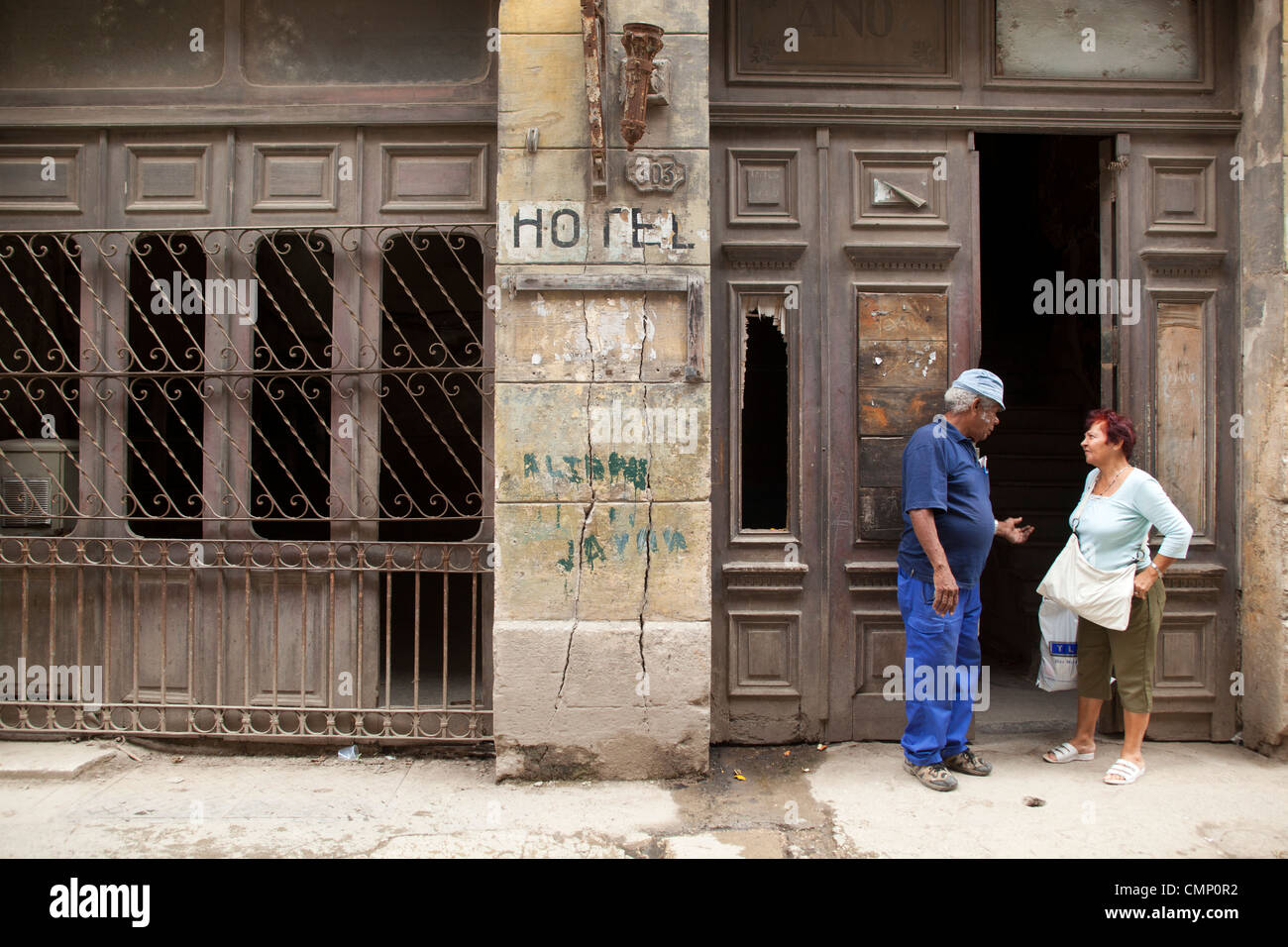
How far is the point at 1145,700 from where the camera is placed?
4250 mm

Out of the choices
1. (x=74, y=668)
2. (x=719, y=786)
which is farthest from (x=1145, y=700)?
(x=74, y=668)

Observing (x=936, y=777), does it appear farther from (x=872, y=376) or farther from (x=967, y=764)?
(x=872, y=376)

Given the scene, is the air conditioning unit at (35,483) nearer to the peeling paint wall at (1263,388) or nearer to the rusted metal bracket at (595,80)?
the rusted metal bracket at (595,80)

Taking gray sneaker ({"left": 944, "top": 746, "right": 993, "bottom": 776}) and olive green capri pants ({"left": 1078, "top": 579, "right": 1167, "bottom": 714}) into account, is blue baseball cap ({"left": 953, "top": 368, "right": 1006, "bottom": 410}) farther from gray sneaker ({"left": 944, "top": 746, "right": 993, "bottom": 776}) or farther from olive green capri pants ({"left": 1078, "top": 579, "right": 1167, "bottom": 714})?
gray sneaker ({"left": 944, "top": 746, "right": 993, "bottom": 776})

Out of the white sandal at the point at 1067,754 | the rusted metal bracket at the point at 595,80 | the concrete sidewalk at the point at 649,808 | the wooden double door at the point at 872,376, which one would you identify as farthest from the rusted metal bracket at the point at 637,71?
the white sandal at the point at 1067,754

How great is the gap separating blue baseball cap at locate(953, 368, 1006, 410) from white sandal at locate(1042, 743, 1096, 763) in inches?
72.7

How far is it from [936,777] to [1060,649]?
1080mm

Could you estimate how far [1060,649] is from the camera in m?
4.54

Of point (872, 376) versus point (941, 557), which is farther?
point (872, 376)

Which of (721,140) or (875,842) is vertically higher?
(721,140)

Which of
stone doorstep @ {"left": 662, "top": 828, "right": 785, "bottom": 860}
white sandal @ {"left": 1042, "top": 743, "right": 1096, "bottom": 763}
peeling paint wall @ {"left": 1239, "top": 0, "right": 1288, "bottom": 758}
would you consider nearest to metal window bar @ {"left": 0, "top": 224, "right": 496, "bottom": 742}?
stone doorstep @ {"left": 662, "top": 828, "right": 785, "bottom": 860}

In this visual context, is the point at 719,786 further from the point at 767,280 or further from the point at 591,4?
the point at 591,4

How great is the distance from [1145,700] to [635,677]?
2.56 metres

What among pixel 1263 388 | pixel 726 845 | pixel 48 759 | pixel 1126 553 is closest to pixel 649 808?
pixel 726 845
